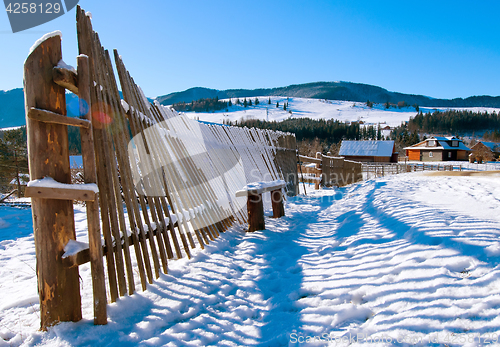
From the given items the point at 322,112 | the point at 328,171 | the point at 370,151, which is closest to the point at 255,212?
the point at 328,171

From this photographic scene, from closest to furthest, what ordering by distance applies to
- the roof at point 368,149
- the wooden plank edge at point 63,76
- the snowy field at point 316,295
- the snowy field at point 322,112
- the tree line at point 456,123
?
the snowy field at point 316,295 → the wooden plank edge at point 63,76 → the roof at point 368,149 → the tree line at point 456,123 → the snowy field at point 322,112

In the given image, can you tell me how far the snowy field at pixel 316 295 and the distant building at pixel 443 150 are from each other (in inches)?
2341

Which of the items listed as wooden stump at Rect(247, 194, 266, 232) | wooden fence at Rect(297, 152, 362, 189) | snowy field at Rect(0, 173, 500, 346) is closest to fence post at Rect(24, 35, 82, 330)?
snowy field at Rect(0, 173, 500, 346)

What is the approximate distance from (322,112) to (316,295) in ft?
522

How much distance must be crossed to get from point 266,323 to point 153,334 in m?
0.83

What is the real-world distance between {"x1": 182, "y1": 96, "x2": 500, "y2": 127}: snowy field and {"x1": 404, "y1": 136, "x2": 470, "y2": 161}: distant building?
6707cm

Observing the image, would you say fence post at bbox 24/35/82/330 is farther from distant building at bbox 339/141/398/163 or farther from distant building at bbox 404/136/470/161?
distant building at bbox 404/136/470/161

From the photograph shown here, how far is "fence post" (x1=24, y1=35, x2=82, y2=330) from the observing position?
182cm

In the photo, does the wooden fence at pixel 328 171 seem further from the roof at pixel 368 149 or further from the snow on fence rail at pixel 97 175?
the roof at pixel 368 149

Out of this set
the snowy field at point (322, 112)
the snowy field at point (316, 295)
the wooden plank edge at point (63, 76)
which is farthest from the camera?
the snowy field at point (322, 112)

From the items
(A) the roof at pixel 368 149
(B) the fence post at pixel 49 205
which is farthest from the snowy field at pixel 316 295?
(A) the roof at pixel 368 149

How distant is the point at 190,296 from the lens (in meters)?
2.44

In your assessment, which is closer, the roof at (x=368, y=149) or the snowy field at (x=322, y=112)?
the roof at (x=368, y=149)

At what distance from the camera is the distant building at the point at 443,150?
172 ft
